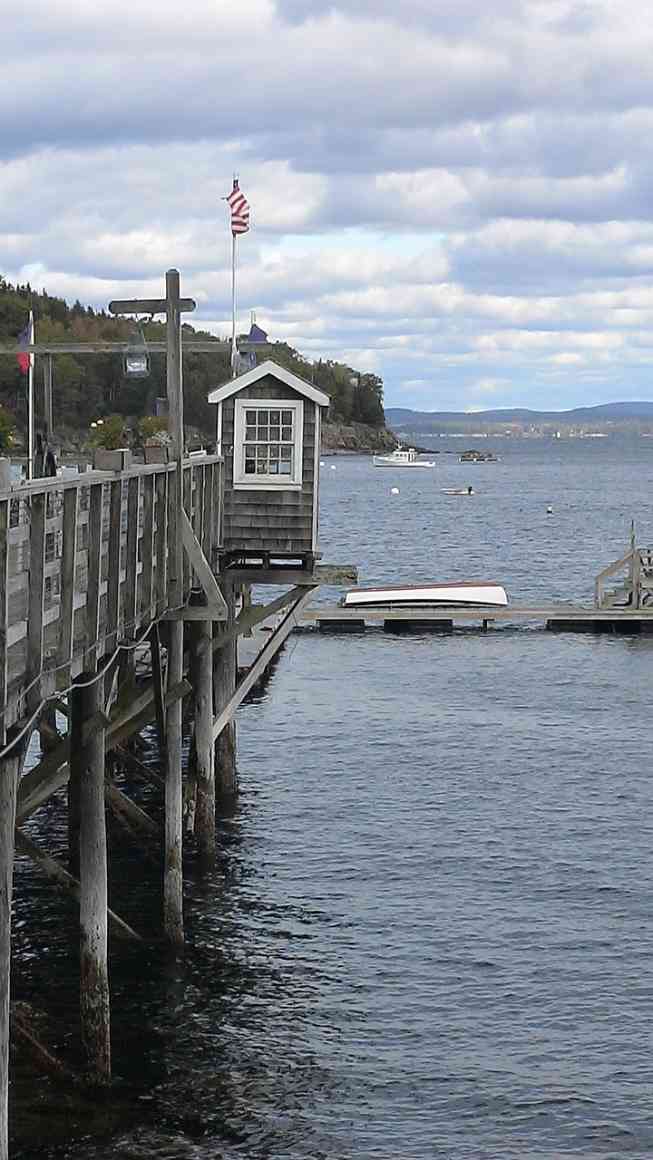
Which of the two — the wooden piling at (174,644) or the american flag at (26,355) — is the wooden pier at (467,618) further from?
the wooden piling at (174,644)

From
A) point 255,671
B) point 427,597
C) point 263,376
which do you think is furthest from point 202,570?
point 427,597

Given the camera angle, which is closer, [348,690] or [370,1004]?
[370,1004]


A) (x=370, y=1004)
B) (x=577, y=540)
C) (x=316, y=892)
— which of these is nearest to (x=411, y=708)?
(x=316, y=892)

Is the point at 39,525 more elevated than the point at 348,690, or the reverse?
the point at 39,525

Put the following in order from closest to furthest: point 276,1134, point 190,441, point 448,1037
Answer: point 276,1134
point 448,1037
point 190,441

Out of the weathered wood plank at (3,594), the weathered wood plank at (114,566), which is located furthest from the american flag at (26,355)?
the weathered wood plank at (3,594)

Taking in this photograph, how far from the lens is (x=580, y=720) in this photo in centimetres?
3638

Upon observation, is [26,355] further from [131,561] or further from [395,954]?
[395,954]

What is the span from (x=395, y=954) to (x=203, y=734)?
13.5 ft

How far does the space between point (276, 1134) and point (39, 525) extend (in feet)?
21.1

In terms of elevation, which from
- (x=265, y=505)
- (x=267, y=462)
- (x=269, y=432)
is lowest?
(x=265, y=505)

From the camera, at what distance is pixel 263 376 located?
75.5 ft

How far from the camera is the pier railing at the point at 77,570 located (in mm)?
12461

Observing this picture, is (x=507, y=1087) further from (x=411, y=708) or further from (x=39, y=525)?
(x=411, y=708)
